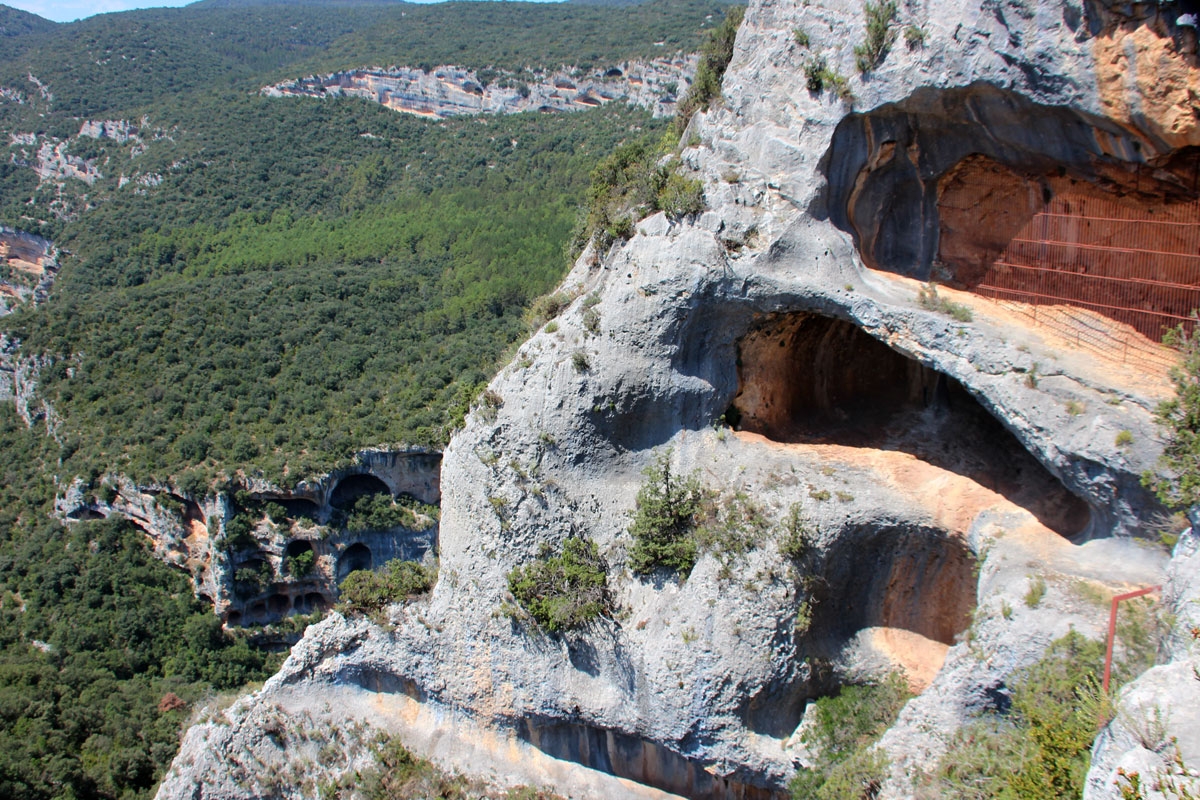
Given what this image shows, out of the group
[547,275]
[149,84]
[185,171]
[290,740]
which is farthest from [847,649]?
[149,84]

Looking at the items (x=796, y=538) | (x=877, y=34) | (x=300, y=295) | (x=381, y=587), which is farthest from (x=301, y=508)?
(x=877, y=34)

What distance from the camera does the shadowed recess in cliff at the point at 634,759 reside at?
41.6 feet

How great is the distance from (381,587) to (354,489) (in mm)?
23159

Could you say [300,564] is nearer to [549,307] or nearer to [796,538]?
[549,307]

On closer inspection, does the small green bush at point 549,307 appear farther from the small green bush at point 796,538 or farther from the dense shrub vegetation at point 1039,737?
the dense shrub vegetation at point 1039,737

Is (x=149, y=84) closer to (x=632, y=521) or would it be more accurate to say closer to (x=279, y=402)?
(x=279, y=402)

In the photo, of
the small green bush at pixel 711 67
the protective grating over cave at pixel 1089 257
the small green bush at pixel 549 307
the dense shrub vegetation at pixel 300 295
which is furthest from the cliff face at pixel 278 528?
the protective grating over cave at pixel 1089 257

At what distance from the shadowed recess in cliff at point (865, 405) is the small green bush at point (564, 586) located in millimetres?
3313

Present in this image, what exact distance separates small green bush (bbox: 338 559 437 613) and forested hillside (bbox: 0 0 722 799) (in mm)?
3464

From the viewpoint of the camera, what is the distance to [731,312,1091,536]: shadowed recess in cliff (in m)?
11.7

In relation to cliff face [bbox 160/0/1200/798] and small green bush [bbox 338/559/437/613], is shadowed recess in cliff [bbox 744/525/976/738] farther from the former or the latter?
small green bush [bbox 338/559/437/613]

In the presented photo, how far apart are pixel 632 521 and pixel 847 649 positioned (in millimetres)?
3698

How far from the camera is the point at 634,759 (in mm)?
13305

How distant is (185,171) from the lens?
6347 cm
